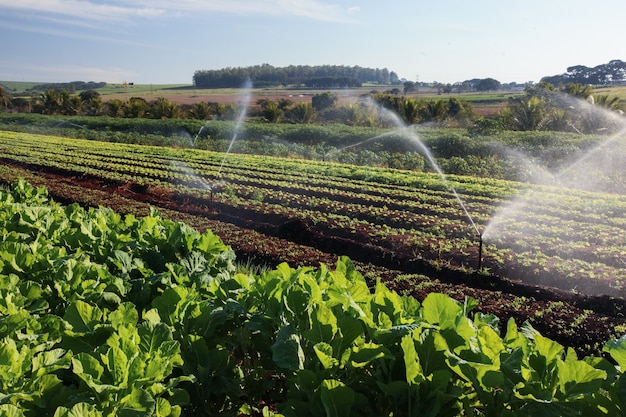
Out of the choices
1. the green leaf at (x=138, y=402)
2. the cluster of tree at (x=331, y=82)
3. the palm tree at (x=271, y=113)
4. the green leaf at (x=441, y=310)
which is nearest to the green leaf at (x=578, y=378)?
the green leaf at (x=441, y=310)

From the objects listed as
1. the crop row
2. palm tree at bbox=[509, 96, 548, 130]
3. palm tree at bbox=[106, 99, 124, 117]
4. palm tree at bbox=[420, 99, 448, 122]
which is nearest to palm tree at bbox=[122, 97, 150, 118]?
palm tree at bbox=[106, 99, 124, 117]

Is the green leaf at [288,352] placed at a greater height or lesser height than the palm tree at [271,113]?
greater

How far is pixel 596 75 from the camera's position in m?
62.4

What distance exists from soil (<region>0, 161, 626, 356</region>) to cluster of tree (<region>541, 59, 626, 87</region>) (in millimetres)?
56458

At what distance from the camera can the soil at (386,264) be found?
17.4 ft

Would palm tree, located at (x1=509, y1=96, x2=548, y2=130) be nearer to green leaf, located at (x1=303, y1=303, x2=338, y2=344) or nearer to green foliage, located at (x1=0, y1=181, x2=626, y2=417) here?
green foliage, located at (x1=0, y1=181, x2=626, y2=417)

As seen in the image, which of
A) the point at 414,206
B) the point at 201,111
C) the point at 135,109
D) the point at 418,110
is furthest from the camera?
the point at 135,109

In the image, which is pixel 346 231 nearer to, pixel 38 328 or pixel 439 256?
pixel 439 256

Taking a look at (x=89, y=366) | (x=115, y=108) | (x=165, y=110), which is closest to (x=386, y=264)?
(x=89, y=366)

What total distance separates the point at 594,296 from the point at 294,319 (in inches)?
203

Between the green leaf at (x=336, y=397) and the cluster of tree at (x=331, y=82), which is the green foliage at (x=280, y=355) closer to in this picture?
the green leaf at (x=336, y=397)

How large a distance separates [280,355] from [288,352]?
28mm

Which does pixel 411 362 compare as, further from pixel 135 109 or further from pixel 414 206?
pixel 135 109

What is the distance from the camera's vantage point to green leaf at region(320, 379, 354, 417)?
143cm
